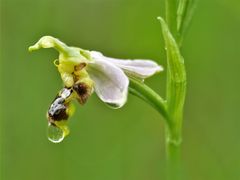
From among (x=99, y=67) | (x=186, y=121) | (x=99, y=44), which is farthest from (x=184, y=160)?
(x=99, y=67)

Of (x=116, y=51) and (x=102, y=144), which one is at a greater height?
(x=116, y=51)

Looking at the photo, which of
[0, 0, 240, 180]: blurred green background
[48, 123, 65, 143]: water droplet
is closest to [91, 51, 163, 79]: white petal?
[48, 123, 65, 143]: water droplet

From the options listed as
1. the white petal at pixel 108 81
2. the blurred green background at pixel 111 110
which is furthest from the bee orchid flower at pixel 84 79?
the blurred green background at pixel 111 110

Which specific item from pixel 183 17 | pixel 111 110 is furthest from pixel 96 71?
pixel 111 110

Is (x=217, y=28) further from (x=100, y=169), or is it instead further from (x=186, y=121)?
(x=100, y=169)

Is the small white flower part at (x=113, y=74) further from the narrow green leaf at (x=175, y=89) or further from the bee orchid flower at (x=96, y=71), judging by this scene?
the narrow green leaf at (x=175, y=89)

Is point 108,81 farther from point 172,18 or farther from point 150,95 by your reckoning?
point 172,18

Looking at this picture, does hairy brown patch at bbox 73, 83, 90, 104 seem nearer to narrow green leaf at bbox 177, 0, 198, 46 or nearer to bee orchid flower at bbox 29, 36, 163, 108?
bee orchid flower at bbox 29, 36, 163, 108
